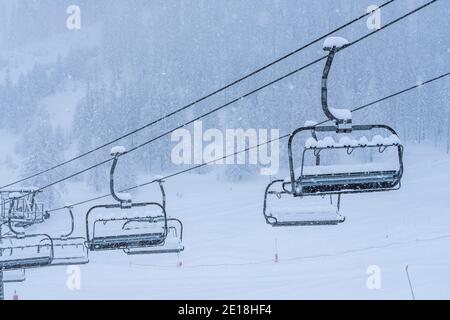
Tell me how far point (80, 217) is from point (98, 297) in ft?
98.1

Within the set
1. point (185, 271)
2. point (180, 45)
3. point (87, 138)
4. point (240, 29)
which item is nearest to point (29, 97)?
point (87, 138)

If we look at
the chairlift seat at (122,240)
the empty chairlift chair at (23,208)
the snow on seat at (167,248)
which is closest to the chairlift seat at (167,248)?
the snow on seat at (167,248)

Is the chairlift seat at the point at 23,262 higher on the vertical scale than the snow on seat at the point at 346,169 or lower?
lower

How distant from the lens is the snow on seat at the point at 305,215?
6984mm

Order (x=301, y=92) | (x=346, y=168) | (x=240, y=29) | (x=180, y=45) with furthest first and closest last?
1. (x=240, y=29)
2. (x=180, y=45)
3. (x=301, y=92)
4. (x=346, y=168)

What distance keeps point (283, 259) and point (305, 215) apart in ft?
74.6

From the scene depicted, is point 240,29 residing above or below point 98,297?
above

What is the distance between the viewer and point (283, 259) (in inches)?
1156

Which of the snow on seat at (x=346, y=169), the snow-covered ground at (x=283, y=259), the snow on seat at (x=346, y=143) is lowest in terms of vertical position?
the snow-covered ground at (x=283, y=259)

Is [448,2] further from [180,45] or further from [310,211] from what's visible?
[310,211]

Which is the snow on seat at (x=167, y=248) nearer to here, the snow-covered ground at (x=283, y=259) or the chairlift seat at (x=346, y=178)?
the chairlift seat at (x=346, y=178)

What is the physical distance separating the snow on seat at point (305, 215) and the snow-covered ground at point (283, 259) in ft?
44.5

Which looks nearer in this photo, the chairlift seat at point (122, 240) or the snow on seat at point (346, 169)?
the snow on seat at point (346, 169)

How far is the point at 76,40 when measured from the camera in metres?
200
